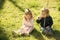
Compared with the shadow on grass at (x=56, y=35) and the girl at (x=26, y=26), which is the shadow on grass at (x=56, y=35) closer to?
the shadow on grass at (x=56, y=35)

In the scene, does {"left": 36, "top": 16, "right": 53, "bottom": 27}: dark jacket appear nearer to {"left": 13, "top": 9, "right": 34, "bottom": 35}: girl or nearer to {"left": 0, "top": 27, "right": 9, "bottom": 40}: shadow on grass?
{"left": 13, "top": 9, "right": 34, "bottom": 35}: girl

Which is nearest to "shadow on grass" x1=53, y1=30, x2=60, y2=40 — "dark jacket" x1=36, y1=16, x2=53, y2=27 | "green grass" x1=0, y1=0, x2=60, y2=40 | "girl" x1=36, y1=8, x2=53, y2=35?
"green grass" x1=0, y1=0, x2=60, y2=40

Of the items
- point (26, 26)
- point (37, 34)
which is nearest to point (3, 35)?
point (26, 26)

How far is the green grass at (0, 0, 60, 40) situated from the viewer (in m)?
5.67

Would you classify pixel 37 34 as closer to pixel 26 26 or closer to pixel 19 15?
pixel 26 26

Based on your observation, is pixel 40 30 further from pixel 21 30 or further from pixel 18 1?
pixel 18 1

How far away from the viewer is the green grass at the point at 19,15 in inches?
223

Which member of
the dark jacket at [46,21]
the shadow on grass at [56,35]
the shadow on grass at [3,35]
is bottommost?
the shadow on grass at [56,35]

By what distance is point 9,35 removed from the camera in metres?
5.66

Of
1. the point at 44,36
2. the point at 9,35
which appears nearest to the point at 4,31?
the point at 9,35

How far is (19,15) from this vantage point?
22.1 ft

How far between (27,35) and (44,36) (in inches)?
18.4

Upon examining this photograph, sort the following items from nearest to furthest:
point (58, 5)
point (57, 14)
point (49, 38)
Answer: point (49, 38) < point (57, 14) < point (58, 5)

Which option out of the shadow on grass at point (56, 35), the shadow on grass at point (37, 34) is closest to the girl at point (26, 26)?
the shadow on grass at point (37, 34)
